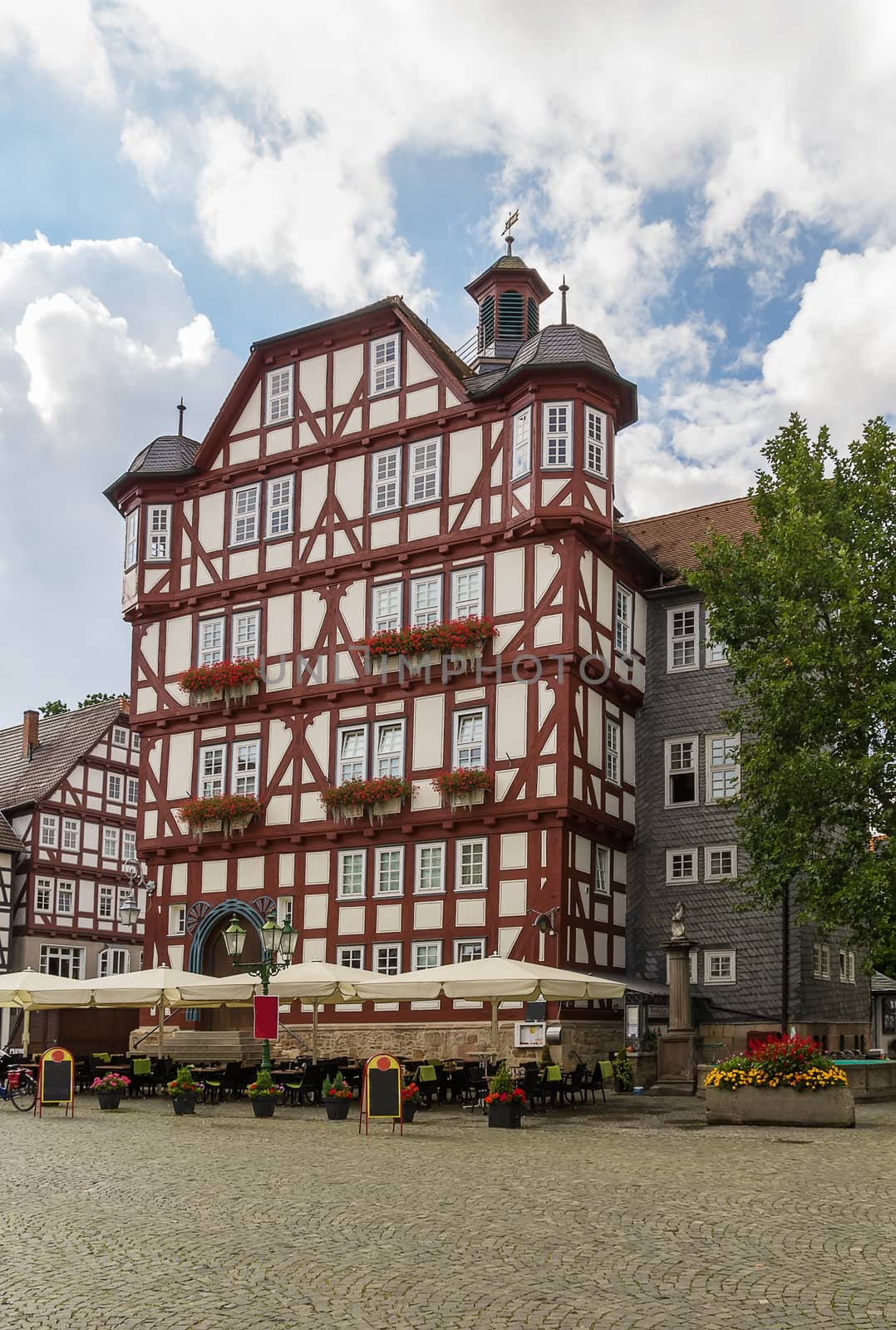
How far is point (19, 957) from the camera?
5472 cm

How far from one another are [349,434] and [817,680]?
1509 centimetres

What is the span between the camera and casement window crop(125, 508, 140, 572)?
4259cm

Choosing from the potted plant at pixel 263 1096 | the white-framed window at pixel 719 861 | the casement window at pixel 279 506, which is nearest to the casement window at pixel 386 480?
the casement window at pixel 279 506

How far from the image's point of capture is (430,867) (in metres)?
35.6

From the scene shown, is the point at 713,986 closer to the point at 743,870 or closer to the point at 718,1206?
the point at 743,870

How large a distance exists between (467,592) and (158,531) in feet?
35.0

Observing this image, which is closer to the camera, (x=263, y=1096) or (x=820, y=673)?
(x=263, y=1096)

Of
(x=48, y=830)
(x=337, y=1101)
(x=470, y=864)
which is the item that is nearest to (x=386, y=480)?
(x=470, y=864)

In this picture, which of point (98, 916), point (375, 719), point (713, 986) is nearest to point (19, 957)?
point (98, 916)

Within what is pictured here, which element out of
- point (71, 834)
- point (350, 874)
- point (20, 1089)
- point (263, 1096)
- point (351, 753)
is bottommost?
point (20, 1089)

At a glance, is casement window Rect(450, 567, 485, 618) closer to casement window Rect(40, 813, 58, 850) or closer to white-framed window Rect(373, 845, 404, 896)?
white-framed window Rect(373, 845, 404, 896)

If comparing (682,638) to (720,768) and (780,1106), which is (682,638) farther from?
(780,1106)

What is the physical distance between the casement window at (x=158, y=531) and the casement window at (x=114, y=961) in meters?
21.1

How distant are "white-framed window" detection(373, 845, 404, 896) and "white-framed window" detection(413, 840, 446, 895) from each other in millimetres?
447
